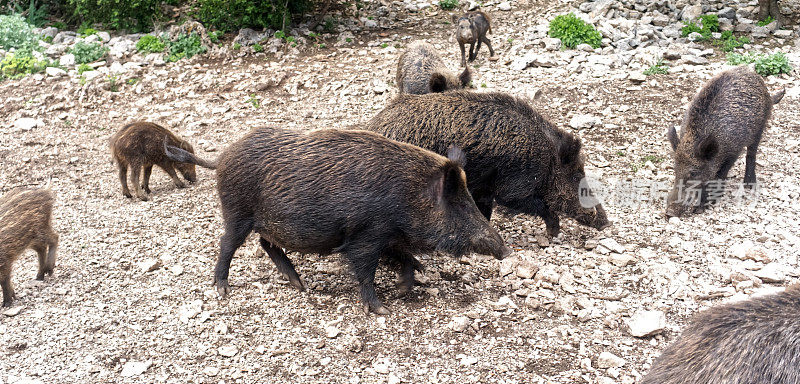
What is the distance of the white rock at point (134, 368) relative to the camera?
409 cm

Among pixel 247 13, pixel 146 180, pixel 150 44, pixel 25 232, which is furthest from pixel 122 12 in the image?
pixel 25 232

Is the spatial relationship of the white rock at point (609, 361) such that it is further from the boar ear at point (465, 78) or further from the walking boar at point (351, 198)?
the boar ear at point (465, 78)

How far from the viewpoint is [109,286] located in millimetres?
5070

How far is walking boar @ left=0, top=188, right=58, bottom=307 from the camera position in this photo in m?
4.90

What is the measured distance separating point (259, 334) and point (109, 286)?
1.42m

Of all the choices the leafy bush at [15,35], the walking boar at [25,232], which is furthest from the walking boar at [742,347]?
the leafy bush at [15,35]

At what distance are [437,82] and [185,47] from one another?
4827 mm

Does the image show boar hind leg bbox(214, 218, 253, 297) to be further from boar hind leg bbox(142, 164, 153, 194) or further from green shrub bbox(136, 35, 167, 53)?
green shrub bbox(136, 35, 167, 53)

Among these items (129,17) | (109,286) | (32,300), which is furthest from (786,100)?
(129,17)

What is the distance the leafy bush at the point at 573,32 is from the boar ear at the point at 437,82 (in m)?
2.91

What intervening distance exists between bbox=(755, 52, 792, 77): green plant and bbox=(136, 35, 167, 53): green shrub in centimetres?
844

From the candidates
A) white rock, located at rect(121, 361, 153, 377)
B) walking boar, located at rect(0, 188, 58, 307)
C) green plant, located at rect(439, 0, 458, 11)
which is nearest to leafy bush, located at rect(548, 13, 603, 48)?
green plant, located at rect(439, 0, 458, 11)

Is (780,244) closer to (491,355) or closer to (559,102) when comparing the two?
(491,355)

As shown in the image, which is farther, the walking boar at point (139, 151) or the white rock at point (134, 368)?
the walking boar at point (139, 151)
